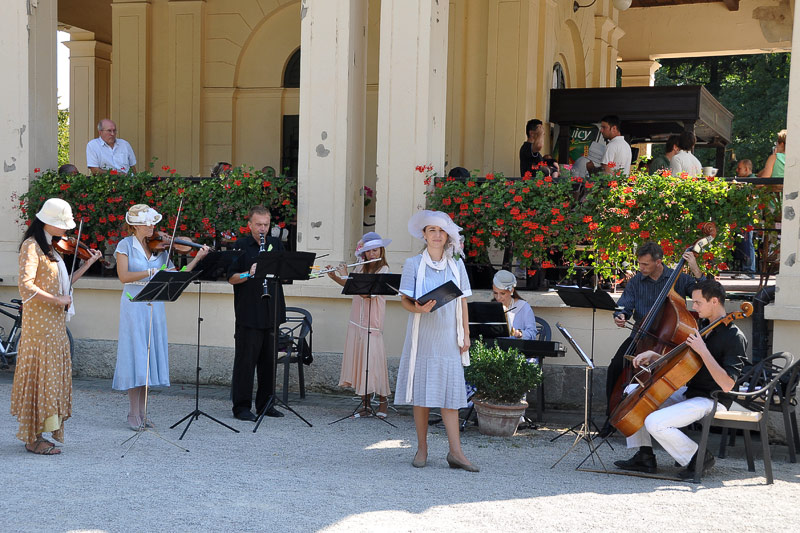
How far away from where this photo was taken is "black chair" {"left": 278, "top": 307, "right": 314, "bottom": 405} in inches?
368

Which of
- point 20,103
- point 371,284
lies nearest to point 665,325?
point 371,284

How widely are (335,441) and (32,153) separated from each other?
5.70 m

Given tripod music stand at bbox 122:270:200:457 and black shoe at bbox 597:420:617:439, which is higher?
tripod music stand at bbox 122:270:200:457

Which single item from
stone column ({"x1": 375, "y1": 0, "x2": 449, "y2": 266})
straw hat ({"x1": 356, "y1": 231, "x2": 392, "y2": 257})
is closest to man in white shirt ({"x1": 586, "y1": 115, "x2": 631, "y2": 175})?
stone column ({"x1": 375, "y1": 0, "x2": 449, "y2": 266})

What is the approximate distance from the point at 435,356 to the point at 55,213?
9.71 feet

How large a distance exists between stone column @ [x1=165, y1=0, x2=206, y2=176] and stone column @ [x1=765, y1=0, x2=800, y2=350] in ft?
29.8

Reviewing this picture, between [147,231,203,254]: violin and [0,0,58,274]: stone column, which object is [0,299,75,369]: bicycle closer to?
[0,0,58,274]: stone column

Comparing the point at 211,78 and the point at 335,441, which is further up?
the point at 211,78

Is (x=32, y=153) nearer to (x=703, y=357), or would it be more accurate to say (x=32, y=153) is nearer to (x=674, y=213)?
(x=674, y=213)

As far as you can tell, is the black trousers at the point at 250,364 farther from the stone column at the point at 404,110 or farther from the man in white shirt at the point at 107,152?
the man in white shirt at the point at 107,152

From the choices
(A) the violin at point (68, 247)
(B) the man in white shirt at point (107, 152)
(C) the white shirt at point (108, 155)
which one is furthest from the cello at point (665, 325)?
(C) the white shirt at point (108, 155)

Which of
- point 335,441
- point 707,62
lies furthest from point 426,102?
point 707,62

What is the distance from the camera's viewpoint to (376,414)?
29.6ft

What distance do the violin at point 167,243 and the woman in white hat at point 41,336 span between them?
1053mm
